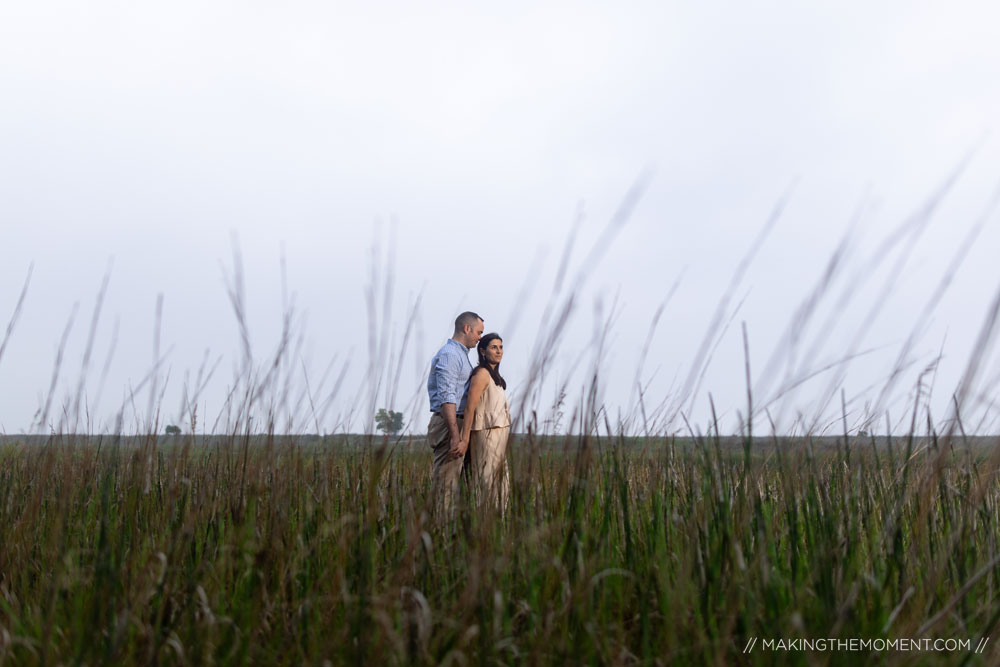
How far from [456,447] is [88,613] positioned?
2.62 metres

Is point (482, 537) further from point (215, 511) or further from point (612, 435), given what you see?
point (215, 511)

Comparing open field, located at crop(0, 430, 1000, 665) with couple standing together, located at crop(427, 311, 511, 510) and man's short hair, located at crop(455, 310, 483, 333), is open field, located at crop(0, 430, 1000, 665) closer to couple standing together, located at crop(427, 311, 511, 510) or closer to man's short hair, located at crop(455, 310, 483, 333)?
couple standing together, located at crop(427, 311, 511, 510)

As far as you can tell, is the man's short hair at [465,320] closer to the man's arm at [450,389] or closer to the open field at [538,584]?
the man's arm at [450,389]

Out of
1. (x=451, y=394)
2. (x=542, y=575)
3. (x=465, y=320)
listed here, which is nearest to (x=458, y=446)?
(x=451, y=394)

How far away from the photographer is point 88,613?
189cm

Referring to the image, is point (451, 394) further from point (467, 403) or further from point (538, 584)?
point (538, 584)

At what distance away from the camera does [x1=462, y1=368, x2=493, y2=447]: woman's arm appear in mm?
4281

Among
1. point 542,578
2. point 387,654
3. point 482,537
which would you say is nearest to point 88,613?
point 387,654

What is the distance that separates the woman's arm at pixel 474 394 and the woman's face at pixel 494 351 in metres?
0.13

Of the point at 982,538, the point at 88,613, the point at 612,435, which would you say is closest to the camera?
the point at 88,613

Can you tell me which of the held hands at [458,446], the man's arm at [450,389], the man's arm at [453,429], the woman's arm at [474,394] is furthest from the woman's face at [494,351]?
the held hands at [458,446]

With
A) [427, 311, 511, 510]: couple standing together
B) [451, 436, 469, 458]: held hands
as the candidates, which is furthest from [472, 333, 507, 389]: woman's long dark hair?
[451, 436, 469, 458]: held hands

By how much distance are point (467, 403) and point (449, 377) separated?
0.33 m

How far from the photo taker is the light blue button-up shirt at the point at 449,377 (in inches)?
180
